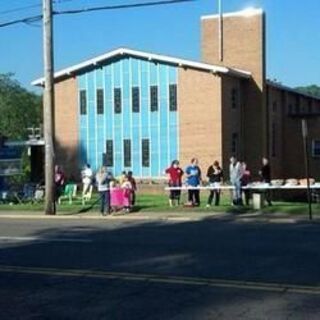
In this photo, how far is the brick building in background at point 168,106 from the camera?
41062 millimetres

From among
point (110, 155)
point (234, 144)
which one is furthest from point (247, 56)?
point (110, 155)

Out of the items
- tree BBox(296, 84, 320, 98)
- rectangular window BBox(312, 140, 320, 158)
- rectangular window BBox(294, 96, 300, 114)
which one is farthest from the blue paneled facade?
tree BBox(296, 84, 320, 98)

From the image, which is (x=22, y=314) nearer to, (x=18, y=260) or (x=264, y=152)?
(x=18, y=260)

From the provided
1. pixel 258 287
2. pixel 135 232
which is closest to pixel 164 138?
pixel 135 232

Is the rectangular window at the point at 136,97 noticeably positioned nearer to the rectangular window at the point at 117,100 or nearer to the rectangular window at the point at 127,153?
the rectangular window at the point at 117,100

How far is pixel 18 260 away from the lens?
1311cm

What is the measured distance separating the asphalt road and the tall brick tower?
26338mm

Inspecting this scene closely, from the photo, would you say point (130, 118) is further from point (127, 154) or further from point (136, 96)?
point (127, 154)

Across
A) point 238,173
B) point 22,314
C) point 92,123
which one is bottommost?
point 22,314

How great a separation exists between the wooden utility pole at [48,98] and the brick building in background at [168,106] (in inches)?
584

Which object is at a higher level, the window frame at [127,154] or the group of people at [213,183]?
the window frame at [127,154]

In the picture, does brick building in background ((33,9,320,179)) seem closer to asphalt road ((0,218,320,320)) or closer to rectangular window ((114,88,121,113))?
rectangular window ((114,88,121,113))

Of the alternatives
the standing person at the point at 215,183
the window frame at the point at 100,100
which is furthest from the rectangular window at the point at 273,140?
the standing person at the point at 215,183

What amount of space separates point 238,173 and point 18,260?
15208 mm
